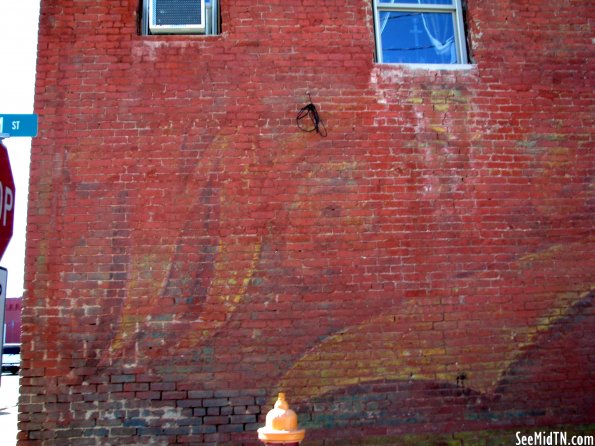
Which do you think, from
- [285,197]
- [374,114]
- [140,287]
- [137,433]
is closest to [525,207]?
[374,114]

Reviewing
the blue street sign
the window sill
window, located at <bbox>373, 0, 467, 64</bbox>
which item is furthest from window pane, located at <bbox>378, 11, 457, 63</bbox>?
the blue street sign

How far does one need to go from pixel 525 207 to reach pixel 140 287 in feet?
13.8

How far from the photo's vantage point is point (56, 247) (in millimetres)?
5715

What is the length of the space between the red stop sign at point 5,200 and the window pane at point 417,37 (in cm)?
445

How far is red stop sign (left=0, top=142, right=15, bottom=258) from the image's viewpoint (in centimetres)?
328

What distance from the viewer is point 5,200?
11.0ft

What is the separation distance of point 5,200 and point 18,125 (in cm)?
69

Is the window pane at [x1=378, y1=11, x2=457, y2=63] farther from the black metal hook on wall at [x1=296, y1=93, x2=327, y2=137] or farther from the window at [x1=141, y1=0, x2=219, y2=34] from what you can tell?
the window at [x1=141, y1=0, x2=219, y2=34]

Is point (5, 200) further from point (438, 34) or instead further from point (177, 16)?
point (438, 34)

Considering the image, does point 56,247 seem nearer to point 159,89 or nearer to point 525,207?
point 159,89

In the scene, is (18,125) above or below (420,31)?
below

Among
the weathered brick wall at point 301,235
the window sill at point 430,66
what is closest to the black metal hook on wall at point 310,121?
the weathered brick wall at point 301,235

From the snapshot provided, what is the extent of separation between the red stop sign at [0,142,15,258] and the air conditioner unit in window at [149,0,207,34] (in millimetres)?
3231

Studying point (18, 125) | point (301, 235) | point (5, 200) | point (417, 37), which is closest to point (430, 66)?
point (417, 37)
